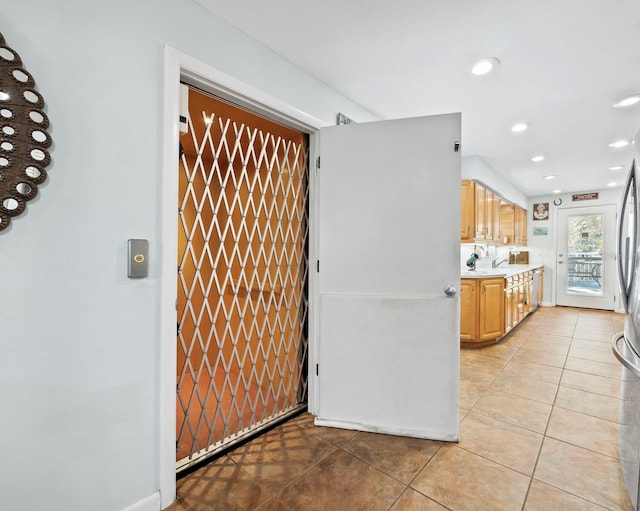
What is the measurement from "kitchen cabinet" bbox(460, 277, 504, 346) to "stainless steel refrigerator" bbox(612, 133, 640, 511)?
1.83 metres

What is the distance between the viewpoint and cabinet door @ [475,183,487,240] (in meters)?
3.85

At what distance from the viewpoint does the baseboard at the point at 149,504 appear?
4.17 ft

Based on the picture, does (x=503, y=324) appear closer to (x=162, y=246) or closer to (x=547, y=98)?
(x=547, y=98)

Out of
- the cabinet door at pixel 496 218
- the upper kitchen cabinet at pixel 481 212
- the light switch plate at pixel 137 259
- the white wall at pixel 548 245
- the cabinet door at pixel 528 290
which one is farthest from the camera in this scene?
the white wall at pixel 548 245

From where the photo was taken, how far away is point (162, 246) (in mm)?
1354

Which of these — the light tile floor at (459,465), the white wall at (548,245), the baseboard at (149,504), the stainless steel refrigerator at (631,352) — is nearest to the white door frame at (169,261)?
the baseboard at (149,504)

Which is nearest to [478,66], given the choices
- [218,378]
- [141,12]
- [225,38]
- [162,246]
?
[225,38]

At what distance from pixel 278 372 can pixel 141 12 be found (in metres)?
2.09

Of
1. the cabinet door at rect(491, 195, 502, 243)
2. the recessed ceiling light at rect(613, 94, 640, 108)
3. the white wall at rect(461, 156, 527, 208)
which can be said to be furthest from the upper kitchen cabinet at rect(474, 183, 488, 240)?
the recessed ceiling light at rect(613, 94, 640, 108)

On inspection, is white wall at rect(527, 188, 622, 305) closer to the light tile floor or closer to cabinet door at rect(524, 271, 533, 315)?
cabinet door at rect(524, 271, 533, 315)

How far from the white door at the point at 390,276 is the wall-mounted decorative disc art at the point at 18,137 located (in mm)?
1409

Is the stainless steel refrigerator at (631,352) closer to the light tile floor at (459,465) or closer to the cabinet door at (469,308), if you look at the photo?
the light tile floor at (459,465)

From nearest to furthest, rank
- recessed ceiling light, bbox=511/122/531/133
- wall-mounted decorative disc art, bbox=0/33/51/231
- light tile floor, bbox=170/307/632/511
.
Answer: wall-mounted decorative disc art, bbox=0/33/51/231 < light tile floor, bbox=170/307/632/511 < recessed ceiling light, bbox=511/122/531/133

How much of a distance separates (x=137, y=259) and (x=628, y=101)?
3.52 m
